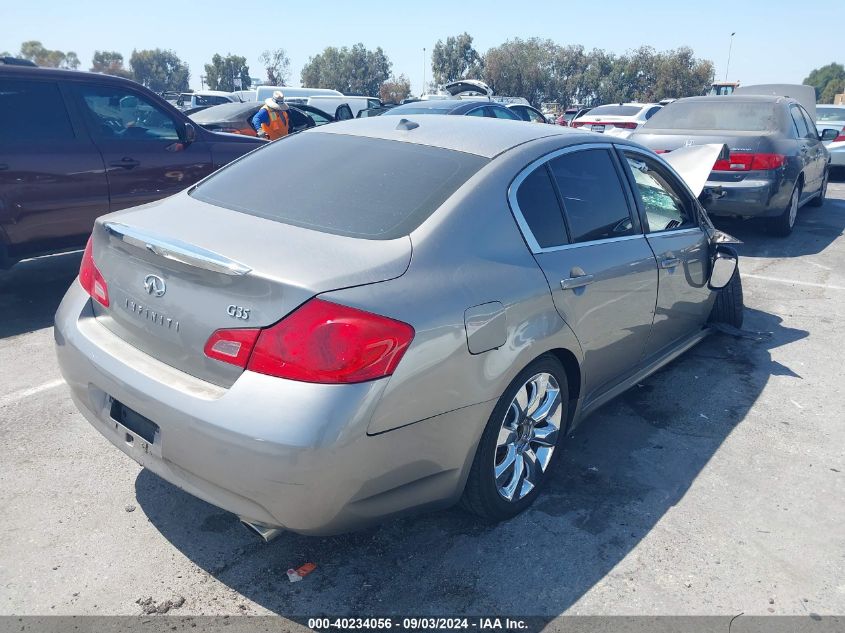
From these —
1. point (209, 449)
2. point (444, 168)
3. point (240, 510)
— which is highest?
point (444, 168)

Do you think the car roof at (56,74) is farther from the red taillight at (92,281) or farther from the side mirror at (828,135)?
the side mirror at (828,135)

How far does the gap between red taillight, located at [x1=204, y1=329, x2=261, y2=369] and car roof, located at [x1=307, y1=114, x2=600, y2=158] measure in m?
1.36

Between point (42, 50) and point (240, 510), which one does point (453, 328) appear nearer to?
point (240, 510)

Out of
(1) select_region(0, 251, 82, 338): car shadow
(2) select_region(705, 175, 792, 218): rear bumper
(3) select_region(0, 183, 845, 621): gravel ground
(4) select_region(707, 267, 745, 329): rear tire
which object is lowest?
(3) select_region(0, 183, 845, 621): gravel ground

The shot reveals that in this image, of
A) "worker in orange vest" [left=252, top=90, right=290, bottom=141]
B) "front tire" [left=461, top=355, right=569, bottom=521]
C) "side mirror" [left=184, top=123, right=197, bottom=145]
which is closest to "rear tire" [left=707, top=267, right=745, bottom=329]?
"front tire" [left=461, top=355, right=569, bottom=521]

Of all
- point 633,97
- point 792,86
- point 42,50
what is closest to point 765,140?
point 792,86

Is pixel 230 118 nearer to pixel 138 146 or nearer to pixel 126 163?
pixel 138 146

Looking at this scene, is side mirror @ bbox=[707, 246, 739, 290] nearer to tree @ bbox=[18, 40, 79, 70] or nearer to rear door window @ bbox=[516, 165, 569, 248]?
rear door window @ bbox=[516, 165, 569, 248]

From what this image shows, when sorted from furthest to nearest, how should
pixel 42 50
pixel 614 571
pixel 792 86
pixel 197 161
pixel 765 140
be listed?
pixel 42 50 → pixel 792 86 → pixel 765 140 → pixel 197 161 → pixel 614 571

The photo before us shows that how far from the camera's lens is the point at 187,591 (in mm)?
2586

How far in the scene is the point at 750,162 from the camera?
792 centimetres

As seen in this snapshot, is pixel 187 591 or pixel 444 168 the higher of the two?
pixel 444 168

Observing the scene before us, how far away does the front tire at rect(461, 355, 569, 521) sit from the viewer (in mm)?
2801

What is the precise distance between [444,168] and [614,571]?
1774 mm
